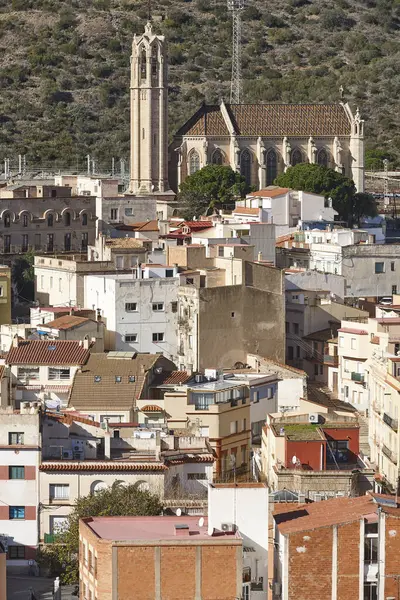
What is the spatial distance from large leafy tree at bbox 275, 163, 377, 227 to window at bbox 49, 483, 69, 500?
54.1 m

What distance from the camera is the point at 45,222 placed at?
3223 inches

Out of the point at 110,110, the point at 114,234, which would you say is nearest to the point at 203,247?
the point at 114,234

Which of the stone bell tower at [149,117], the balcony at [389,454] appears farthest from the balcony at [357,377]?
the stone bell tower at [149,117]

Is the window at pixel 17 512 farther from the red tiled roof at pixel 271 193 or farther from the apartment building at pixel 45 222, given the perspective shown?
the red tiled roof at pixel 271 193

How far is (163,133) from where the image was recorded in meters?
108

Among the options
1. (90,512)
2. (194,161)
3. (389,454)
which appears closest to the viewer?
(90,512)

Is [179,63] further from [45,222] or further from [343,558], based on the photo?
[343,558]

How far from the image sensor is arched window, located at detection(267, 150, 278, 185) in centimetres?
11400

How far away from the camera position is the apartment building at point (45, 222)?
81000mm

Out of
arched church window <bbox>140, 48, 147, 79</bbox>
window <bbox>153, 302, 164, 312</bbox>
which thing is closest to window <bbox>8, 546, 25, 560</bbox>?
→ window <bbox>153, 302, 164, 312</bbox>

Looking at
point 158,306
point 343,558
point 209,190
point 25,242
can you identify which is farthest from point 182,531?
point 209,190

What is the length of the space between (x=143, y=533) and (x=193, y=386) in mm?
14730

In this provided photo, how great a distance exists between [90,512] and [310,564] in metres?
6.64

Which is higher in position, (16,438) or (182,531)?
(16,438)
